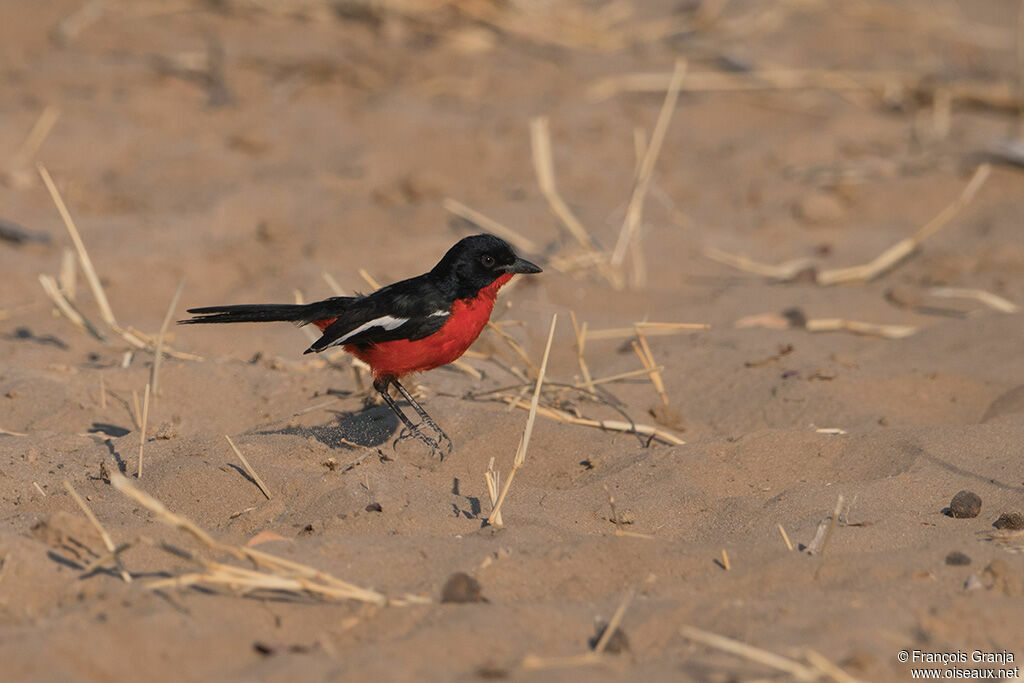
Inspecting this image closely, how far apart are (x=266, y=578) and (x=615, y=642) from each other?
95cm

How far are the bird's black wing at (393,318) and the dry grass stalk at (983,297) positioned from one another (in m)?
3.24

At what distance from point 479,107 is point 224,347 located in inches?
172

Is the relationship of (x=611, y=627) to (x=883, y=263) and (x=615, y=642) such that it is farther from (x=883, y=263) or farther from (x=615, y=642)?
(x=883, y=263)

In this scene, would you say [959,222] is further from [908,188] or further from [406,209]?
[406,209]

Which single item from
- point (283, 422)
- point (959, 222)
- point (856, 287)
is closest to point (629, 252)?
point (856, 287)

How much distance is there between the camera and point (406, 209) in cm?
763

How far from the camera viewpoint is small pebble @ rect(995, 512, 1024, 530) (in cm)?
346

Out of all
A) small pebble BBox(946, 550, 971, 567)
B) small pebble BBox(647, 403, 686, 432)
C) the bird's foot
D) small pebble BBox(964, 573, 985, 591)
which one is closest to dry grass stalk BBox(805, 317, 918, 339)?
small pebble BBox(647, 403, 686, 432)

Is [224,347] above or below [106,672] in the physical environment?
below

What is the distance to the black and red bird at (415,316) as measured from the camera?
433cm

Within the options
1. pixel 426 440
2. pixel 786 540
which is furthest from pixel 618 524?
pixel 426 440

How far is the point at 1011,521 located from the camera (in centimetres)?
347

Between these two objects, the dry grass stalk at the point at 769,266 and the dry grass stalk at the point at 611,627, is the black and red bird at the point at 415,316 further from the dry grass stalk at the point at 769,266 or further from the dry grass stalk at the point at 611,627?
the dry grass stalk at the point at 769,266

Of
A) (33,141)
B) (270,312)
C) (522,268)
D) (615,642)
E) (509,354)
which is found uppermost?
(522,268)
